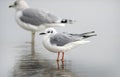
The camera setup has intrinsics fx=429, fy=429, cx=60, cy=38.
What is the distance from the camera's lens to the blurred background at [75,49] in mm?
3959

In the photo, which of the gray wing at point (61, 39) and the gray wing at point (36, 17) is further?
the gray wing at point (36, 17)

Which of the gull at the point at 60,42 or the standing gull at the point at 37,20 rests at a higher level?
the standing gull at the point at 37,20

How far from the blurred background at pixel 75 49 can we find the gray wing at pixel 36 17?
0.98 feet

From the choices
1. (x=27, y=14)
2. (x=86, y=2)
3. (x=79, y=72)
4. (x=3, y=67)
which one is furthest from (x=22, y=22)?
(x=86, y=2)

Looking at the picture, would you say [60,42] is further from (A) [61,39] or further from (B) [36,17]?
(B) [36,17]

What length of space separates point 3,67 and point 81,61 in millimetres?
773

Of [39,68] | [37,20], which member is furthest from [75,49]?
[39,68]

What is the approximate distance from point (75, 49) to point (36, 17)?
21.6 inches

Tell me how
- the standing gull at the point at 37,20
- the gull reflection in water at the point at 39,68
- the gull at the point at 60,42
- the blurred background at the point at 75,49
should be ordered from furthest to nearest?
the standing gull at the point at 37,20 < the gull at the point at 60,42 < the blurred background at the point at 75,49 < the gull reflection in water at the point at 39,68

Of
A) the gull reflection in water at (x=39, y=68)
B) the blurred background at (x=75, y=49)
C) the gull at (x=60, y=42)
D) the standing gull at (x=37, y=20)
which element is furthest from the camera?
the standing gull at (x=37, y=20)

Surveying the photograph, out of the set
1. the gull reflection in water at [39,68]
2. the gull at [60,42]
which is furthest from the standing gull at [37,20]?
the gull at [60,42]

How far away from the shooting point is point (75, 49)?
4664mm

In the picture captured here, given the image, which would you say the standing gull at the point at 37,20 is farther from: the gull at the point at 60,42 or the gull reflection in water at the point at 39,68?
the gull at the point at 60,42

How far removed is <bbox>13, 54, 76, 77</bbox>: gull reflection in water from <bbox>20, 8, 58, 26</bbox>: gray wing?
435mm
